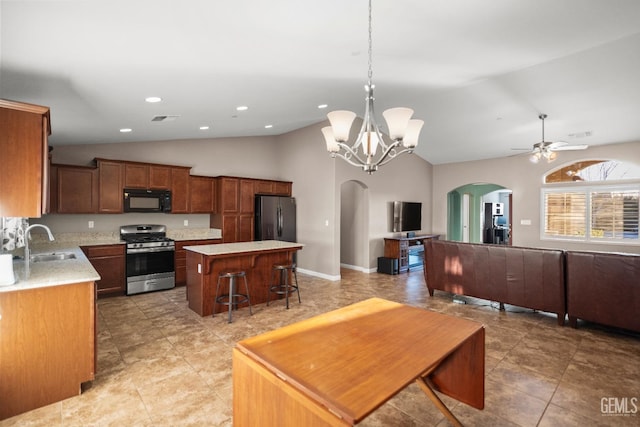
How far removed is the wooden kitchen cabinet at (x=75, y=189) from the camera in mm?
4590

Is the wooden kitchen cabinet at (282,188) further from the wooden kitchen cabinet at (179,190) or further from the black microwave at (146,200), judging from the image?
the black microwave at (146,200)

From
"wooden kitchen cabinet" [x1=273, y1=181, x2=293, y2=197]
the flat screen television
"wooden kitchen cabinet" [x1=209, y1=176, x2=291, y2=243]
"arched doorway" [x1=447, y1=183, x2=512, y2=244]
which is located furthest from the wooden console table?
"arched doorway" [x1=447, y1=183, x2=512, y2=244]

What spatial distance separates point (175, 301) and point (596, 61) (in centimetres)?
653

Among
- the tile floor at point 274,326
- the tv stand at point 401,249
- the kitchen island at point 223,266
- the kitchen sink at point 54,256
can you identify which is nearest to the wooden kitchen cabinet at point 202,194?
the kitchen island at point 223,266

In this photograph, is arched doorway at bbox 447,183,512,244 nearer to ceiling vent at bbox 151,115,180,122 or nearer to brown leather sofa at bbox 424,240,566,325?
brown leather sofa at bbox 424,240,566,325

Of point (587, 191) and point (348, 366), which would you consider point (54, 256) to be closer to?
point (348, 366)

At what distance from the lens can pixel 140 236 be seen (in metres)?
5.45

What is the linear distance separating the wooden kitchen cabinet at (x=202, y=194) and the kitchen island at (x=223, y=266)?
1.79 m

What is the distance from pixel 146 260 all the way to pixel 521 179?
8.19 m

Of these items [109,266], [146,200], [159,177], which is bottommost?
[109,266]

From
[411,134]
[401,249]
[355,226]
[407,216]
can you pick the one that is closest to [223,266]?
[411,134]

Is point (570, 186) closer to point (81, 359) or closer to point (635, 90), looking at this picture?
point (635, 90)

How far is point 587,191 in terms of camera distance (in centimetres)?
664


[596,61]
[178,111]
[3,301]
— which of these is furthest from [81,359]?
[596,61]
